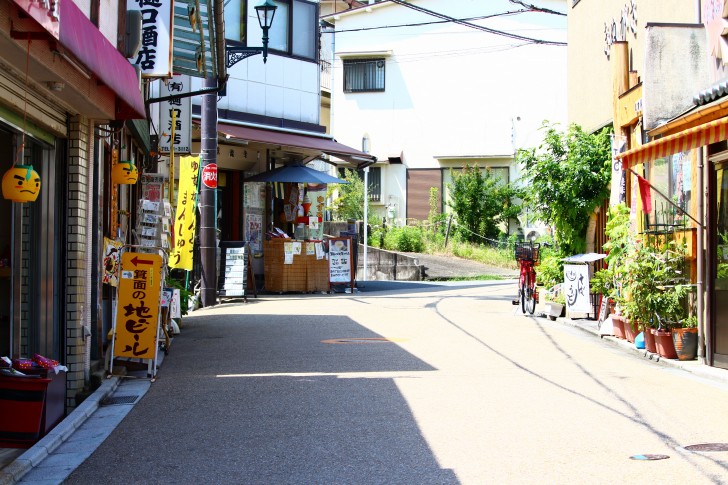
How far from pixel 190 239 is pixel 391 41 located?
28650 mm

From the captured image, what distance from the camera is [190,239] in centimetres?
1628

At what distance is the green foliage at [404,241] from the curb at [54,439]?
26.6 meters

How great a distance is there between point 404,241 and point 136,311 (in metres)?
26.0

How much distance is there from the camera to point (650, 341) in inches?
508

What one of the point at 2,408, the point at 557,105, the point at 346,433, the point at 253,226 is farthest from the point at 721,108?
the point at 557,105

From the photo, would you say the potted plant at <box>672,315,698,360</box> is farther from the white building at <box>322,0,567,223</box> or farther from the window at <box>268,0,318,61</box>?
the white building at <box>322,0,567,223</box>

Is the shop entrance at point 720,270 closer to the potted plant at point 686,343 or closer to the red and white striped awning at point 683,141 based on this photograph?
the potted plant at point 686,343

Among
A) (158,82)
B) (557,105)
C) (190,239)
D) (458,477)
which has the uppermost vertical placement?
(557,105)

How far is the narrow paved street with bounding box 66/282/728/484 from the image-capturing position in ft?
21.1

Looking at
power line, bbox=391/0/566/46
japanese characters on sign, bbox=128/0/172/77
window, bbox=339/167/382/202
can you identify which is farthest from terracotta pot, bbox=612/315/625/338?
power line, bbox=391/0/566/46

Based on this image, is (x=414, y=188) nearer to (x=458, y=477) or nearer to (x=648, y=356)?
(x=648, y=356)

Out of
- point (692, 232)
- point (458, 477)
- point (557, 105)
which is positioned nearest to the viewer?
point (458, 477)

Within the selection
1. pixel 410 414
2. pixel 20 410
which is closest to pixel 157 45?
pixel 20 410

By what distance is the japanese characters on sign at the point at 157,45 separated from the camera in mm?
11398
